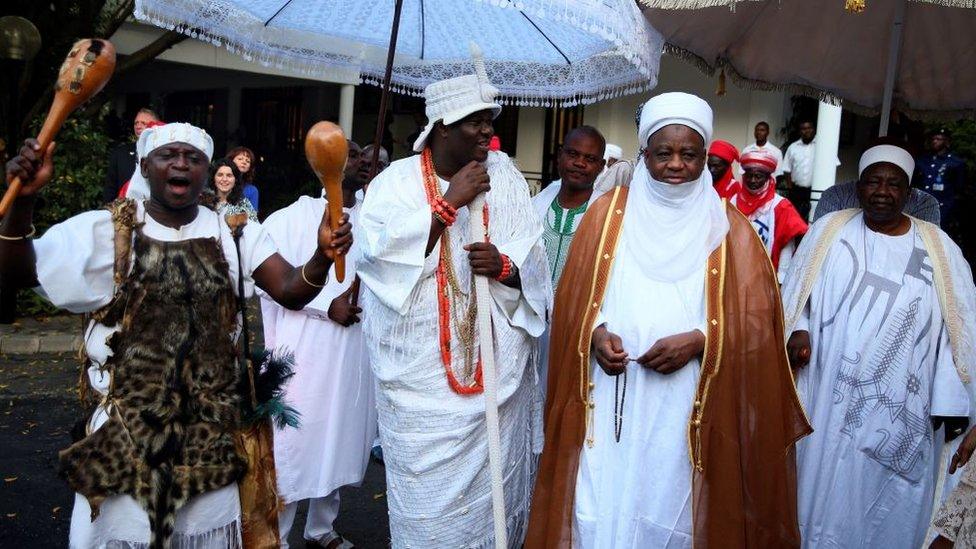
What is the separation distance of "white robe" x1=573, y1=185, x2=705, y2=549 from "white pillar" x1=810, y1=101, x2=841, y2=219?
31.9 feet

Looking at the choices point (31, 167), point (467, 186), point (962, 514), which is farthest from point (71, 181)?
point (962, 514)

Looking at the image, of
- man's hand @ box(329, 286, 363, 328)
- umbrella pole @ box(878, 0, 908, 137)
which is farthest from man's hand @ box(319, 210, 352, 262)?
umbrella pole @ box(878, 0, 908, 137)

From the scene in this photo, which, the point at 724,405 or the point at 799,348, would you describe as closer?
the point at 724,405

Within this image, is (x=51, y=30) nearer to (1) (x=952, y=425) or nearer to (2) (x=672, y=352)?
(2) (x=672, y=352)

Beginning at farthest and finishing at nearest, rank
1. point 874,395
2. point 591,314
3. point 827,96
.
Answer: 1. point 827,96
2. point 874,395
3. point 591,314

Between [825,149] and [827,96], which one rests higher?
[825,149]

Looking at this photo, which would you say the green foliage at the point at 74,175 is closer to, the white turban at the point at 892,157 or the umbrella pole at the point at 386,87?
the umbrella pole at the point at 386,87

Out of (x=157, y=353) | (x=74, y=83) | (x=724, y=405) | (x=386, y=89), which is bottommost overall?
(x=724, y=405)

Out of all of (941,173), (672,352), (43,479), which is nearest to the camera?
(672,352)

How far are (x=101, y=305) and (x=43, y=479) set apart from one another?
128 inches

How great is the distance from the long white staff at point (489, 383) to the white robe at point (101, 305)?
3.34 ft

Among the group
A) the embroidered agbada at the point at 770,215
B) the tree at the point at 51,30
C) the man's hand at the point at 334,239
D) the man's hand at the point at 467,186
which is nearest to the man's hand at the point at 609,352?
the man's hand at the point at 467,186

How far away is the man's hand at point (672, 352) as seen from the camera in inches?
152

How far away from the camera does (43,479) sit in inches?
242
